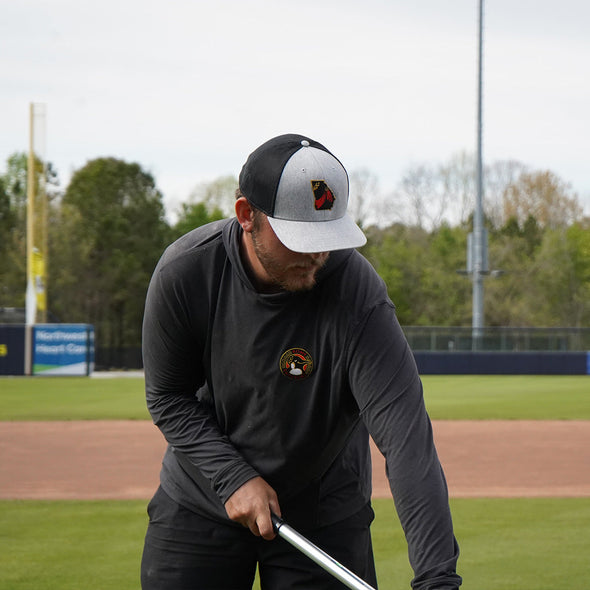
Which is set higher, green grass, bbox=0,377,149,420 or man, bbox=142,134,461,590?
man, bbox=142,134,461,590

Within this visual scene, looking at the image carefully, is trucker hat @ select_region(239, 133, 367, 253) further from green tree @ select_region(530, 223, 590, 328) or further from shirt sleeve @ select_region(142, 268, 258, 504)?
green tree @ select_region(530, 223, 590, 328)

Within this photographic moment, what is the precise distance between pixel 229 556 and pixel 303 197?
120cm

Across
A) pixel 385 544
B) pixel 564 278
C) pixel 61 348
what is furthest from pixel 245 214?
pixel 564 278

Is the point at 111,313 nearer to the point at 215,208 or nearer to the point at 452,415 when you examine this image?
the point at 215,208

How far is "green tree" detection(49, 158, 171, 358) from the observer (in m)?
56.8

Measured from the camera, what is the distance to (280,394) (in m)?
2.90

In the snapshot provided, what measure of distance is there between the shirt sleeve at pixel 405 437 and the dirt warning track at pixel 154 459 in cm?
664

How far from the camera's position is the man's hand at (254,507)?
111 inches

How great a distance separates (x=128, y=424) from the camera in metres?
15.1

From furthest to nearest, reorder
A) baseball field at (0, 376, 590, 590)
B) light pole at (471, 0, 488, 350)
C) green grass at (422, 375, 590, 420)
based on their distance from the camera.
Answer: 1. light pole at (471, 0, 488, 350)
2. green grass at (422, 375, 590, 420)
3. baseball field at (0, 376, 590, 590)

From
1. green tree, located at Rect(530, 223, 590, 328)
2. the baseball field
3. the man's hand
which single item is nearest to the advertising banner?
the baseball field

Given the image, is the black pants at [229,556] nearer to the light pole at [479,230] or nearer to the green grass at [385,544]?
the green grass at [385,544]

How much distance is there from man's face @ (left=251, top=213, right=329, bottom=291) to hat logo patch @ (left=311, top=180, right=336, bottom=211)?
0.45ft

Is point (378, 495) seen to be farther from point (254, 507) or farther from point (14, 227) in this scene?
point (14, 227)
